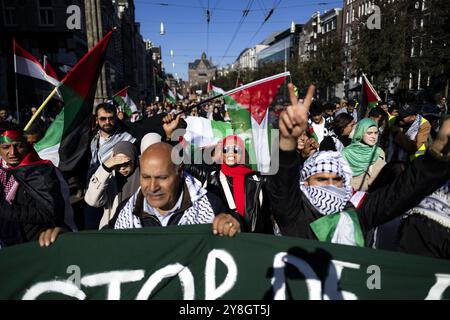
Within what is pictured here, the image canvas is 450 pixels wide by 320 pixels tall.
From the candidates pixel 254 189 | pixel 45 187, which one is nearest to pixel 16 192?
pixel 45 187

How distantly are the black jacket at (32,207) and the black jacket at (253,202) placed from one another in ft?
4.18

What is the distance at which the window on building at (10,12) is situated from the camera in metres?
27.4

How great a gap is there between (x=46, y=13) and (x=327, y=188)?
30837 millimetres

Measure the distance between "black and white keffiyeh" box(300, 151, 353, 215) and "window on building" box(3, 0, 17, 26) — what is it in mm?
30595

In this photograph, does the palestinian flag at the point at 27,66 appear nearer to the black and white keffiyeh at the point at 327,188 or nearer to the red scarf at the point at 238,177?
the red scarf at the point at 238,177

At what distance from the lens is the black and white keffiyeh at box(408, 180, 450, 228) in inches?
89.7

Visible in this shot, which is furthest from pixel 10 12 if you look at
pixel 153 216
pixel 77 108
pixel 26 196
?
pixel 153 216

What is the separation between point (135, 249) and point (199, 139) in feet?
10.7

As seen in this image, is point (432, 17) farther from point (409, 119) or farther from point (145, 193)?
point (145, 193)

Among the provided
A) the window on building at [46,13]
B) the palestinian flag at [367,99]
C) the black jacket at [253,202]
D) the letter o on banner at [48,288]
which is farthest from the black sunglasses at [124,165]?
the window on building at [46,13]

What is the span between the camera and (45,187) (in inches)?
112

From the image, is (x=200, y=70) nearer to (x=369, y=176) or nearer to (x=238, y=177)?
(x=369, y=176)

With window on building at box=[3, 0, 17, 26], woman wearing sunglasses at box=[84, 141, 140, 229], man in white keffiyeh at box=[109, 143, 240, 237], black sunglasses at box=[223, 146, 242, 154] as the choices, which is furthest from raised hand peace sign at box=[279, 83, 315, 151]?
window on building at box=[3, 0, 17, 26]

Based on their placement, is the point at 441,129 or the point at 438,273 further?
the point at 438,273
